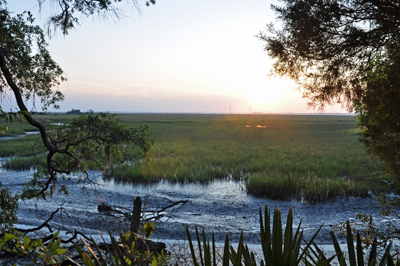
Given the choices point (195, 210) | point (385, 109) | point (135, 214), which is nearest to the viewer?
point (385, 109)

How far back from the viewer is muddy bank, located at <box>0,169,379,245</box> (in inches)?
280

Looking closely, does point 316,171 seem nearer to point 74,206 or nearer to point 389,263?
point 74,206

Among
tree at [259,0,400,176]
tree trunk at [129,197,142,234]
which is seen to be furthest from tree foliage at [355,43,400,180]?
tree trunk at [129,197,142,234]

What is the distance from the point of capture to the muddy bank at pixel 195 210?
7117 millimetres

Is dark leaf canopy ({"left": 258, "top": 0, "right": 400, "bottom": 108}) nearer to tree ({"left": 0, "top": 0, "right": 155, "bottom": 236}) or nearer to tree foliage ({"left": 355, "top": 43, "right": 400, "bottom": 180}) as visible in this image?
tree foliage ({"left": 355, "top": 43, "right": 400, "bottom": 180})

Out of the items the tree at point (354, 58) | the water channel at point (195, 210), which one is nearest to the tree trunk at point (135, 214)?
the water channel at point (195, 210)

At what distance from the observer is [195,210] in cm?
873

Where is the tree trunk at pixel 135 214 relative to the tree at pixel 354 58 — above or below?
below

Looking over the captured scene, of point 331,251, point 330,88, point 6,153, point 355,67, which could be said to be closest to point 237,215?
point 331,251

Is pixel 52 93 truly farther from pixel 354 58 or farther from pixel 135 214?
pixel 354 58

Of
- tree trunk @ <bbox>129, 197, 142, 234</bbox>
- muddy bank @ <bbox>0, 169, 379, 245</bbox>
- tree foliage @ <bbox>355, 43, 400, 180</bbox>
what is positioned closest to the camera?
tree foliage @ <bbox>355, 43, 400, 180</bbox>

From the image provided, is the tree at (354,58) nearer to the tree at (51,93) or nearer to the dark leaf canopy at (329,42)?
the dark leaf canopy at (329,42)

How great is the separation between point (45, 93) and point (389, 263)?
6537 mm

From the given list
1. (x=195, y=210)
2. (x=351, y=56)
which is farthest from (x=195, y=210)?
(x=351, y=56)
